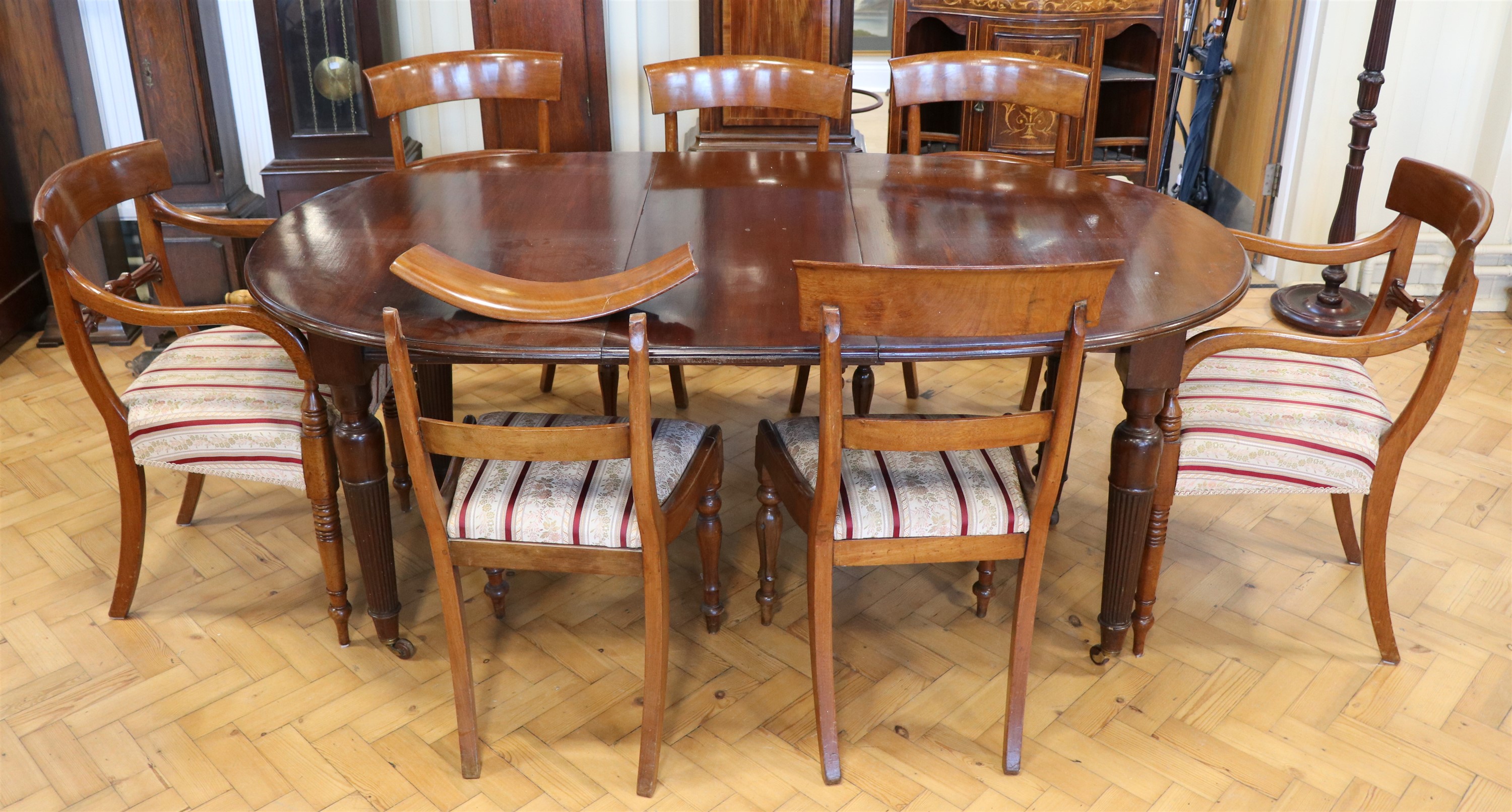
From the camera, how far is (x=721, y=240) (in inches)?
86.8

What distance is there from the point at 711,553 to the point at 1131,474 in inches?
30.2

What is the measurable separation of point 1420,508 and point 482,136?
314cm

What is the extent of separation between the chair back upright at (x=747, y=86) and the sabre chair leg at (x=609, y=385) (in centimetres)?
55

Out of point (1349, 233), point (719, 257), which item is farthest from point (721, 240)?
point (1349, 233)

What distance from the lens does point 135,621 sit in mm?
2395

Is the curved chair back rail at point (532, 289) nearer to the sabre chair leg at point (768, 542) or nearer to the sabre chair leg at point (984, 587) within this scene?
the sabre chair leg at point (768, 542)

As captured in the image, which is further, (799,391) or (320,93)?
Answer: (320,93)

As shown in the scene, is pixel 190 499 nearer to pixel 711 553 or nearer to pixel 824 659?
pixel 711 553

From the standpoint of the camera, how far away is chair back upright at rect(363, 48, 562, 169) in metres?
2.78

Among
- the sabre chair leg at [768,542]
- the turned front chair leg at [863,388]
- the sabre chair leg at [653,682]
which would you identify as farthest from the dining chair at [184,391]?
the turned front chair leg at [863,388]

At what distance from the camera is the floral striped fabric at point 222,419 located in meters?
2.16

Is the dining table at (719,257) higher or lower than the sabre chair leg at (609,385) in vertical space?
higher

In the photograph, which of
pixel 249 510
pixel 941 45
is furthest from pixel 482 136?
pixel 249 510

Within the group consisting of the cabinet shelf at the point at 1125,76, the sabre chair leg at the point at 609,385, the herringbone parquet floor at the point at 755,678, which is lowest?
the herringbone parquet floor at the point at 755,678
